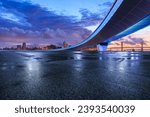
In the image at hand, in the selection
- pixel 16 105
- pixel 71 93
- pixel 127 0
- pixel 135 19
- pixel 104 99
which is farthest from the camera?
pixel 135 19

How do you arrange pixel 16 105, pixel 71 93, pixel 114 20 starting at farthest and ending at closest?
pixel 114 20, pixel 71 93, pixel 16 105

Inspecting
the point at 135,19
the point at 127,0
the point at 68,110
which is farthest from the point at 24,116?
the point at 135,19

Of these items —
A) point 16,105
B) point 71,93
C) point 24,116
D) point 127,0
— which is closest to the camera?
point 24,116

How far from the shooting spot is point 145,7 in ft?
97.8

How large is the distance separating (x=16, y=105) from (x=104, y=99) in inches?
50.7

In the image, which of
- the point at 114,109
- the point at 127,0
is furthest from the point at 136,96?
the point at 127,0

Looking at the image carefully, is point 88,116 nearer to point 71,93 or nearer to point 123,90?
point 71,93

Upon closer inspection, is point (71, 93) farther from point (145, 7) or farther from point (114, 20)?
point (114, 20)

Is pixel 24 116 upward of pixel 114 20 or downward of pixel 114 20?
downward

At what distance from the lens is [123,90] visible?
3.49m

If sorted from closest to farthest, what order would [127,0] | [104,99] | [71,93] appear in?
[104,99]
[71,93]
[127,0]

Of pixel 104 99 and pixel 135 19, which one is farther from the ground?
pixel 135 19

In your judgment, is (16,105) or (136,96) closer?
(16,105)

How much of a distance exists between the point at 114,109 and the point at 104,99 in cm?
37
